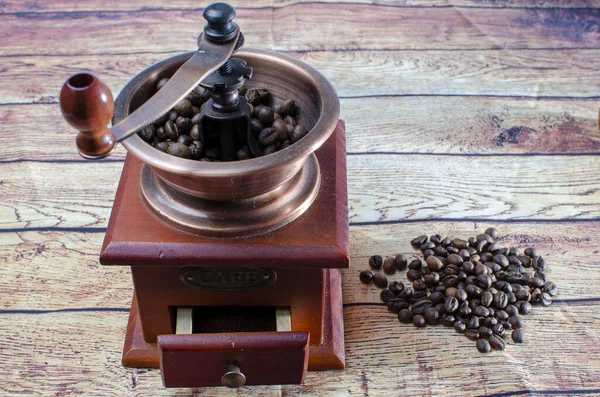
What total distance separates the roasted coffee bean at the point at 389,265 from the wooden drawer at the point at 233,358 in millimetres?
389

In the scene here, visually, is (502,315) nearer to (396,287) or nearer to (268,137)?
(396,287)

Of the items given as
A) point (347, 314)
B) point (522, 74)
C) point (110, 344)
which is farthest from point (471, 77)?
point (110, 344)

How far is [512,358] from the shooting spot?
1287 mm

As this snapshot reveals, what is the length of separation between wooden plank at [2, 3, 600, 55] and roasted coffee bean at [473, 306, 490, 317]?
999mm

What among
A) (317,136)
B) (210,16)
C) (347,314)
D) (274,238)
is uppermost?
(210,16)

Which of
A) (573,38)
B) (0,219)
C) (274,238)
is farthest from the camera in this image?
(573,38)

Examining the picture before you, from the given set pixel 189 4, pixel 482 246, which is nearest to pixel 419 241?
pixel 482 246

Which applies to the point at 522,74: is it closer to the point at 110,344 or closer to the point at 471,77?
the point at 471,77

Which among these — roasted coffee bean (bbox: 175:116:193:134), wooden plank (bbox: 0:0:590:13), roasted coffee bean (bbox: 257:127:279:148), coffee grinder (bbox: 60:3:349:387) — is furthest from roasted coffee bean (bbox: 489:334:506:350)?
wooden plank (bbox: 0:0:590:13)

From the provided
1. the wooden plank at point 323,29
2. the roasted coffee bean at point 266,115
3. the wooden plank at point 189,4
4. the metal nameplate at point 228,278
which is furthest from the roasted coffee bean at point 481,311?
the wooden plank at point 189,4

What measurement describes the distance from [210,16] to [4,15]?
1489mm

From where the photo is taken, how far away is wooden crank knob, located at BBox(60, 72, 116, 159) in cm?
78

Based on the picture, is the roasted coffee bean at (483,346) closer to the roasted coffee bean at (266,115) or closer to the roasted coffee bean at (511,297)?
the roasted coffee bean at (511,297)

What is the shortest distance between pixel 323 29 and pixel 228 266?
4.09ft
